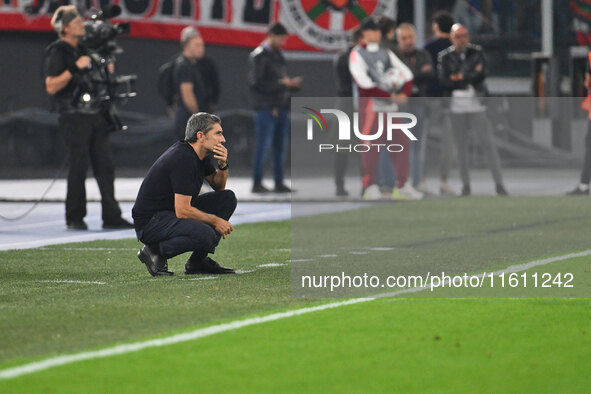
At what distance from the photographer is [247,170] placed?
80.3 feet

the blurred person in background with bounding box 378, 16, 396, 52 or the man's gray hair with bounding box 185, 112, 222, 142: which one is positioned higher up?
the blurred person in background with bounding box 378, 16, 396, 52

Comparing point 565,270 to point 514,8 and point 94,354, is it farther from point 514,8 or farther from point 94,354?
point 514,8

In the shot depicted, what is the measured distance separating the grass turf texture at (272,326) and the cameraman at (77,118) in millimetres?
1959

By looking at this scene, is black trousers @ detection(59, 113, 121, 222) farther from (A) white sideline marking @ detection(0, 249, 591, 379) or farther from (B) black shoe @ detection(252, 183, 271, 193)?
(A) white sideline marking @ detection(0, 249, 591, 379)

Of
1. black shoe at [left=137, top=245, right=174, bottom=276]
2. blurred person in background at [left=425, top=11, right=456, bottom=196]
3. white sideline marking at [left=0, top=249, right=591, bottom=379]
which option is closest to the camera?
white sideline marking at [left=0, top=249, right=591, bottom=379]

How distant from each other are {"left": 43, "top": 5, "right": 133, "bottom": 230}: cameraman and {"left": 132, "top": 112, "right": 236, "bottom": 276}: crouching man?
12.6ft

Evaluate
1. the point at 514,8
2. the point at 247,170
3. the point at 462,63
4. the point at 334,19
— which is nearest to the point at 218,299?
the point at 462,63

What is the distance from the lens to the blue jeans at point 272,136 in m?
18.8

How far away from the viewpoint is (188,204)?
402 inches

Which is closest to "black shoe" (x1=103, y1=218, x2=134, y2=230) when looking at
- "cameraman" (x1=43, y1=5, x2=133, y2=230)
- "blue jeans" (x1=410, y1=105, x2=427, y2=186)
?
"cameraman" (x1=43, y1=5, x2=133, y2=230)

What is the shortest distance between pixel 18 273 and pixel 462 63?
321 inches

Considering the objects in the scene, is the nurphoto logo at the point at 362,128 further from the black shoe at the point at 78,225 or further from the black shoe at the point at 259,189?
the black shoe at the point at 259,189

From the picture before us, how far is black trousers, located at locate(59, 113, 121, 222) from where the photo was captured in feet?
46.8

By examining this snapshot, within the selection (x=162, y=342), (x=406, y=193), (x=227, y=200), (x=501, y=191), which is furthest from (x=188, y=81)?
(x=162, y=342)
